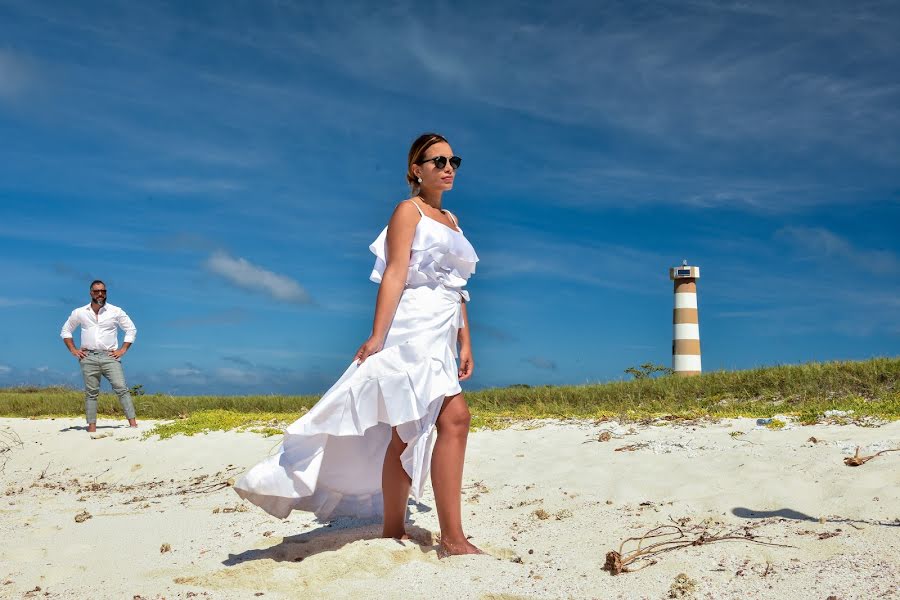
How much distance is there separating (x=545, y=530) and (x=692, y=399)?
23.3 ft

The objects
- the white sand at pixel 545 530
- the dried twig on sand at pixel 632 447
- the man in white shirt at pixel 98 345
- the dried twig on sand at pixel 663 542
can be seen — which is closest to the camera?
the white sand at pixel 545 530

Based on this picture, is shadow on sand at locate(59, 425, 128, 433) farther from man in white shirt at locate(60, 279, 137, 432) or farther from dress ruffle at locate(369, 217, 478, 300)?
dress ruffle at locate(369, 217, 478, 300)

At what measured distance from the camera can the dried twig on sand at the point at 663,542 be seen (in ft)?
13.9

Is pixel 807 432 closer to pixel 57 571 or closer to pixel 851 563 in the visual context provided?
pixel 851 563

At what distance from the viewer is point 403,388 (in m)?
4.31

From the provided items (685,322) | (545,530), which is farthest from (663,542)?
(685,322)

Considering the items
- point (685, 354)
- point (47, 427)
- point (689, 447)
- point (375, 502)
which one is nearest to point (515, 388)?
point (689, 447)

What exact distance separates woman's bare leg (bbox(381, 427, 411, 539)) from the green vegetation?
4938mm

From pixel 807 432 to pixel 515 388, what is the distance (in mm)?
7612

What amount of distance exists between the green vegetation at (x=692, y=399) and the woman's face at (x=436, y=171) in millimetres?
5338

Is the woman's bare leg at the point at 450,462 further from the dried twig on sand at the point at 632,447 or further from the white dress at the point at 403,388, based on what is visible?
the dried twig on sand at the point at 632,447

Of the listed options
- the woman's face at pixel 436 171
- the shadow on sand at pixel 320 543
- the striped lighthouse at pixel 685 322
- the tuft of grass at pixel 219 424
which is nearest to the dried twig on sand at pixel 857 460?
the shadow on sand at pixel 320 543

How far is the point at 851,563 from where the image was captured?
394 cm

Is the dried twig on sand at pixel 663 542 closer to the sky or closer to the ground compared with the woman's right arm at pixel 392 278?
closer to the ground
